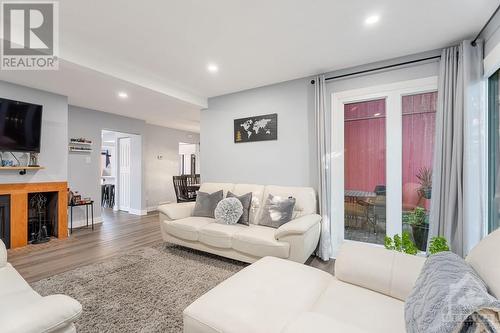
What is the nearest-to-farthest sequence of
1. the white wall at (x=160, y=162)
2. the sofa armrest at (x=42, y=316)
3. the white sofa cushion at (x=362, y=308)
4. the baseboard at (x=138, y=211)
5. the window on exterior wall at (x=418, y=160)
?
A: the sofa armrest at (x=42, y=316) → the white sofa cushion at (x=362, y=308) → the window on exterior wall at (x=418, y=160) → the baseboard at (x=138, y=211) → the white wall at (x=160, y=162)

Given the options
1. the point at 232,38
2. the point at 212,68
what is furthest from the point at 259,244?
the point at 212,68

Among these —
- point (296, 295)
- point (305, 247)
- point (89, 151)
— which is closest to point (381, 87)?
point (305, 247)

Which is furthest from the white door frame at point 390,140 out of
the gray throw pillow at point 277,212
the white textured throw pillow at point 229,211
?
the white textured throw pillow at point 229,211

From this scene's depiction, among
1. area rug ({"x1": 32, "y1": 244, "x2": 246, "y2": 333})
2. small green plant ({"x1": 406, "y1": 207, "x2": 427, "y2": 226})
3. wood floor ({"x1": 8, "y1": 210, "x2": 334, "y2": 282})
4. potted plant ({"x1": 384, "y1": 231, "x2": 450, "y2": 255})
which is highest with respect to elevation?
small green plant ({"x1": 406, "y1": 207, "x2": 427, "y2": 226})

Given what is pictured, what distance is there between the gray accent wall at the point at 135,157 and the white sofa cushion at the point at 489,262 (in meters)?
5.13

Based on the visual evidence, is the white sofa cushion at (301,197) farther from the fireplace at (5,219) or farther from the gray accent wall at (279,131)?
the fireplace at (5,219)

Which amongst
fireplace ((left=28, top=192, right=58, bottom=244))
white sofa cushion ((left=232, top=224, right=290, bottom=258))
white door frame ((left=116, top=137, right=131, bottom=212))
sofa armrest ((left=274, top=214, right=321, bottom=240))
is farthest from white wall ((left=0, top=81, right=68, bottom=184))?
sofa armrest ((left=274, top=214, right=321, bottom=240))

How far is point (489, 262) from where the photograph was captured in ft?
2.85

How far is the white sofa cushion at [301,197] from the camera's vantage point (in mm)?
2961

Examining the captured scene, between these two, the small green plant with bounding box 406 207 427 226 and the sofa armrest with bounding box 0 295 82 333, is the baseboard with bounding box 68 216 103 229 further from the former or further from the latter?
the small green plant with bounding box 406 207 427 226

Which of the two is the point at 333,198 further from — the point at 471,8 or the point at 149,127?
the point at 149,127

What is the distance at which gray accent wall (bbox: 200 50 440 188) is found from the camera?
2891 mm

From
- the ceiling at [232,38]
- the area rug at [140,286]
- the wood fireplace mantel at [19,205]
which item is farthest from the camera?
the wood fireplace mantel at [19,205]

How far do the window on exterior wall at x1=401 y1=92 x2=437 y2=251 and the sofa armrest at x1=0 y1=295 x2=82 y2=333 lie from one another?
317cm
